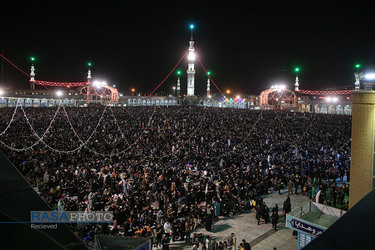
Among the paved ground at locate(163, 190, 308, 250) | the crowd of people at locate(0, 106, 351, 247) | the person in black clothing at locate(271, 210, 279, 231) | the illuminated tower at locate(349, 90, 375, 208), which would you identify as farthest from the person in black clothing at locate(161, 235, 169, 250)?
the illuminated tower at locate(349, 90, 375, 208)

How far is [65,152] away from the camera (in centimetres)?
1416

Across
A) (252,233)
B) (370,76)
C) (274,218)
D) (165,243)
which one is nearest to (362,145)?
(370,76)

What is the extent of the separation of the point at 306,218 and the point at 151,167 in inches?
300

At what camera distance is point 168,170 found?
12.0 metres

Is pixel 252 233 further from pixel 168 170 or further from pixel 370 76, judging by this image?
pixel 370 76

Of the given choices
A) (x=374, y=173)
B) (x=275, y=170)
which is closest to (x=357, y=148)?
(x=374, y=173)

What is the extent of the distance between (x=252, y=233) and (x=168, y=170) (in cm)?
515

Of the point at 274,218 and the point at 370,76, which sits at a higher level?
the point at 370,76

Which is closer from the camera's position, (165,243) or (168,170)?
(165,243)

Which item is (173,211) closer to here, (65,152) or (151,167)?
(151,167)

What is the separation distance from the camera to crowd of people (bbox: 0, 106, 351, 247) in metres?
8.39

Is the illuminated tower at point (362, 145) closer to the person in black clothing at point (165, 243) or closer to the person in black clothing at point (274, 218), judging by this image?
the person in black clothing at point (274, 218)

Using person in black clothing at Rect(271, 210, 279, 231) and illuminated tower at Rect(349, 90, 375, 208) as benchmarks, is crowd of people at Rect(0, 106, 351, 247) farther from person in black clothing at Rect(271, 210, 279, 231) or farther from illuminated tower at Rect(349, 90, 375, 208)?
illuminated tower at Rect(349, 90, 375, 208)

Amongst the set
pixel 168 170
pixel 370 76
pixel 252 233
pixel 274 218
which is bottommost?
pixel 252 233
